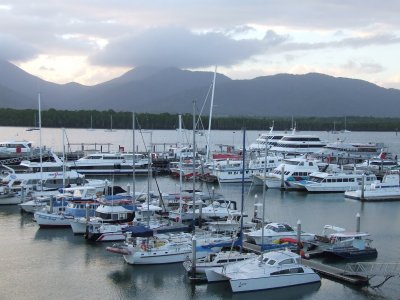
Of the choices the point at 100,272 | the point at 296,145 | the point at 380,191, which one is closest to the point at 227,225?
the point at 100,272

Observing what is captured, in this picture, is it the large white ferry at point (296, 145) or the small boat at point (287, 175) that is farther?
the large white ferry at point (296, 145)

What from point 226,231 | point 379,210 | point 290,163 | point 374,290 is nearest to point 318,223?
point 379,210

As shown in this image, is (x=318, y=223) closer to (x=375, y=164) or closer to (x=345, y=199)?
(x=345, y=199)

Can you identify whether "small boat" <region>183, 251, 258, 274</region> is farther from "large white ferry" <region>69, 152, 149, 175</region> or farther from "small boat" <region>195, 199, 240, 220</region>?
"large white ferry" <region>69, 152, 149, 175</region>

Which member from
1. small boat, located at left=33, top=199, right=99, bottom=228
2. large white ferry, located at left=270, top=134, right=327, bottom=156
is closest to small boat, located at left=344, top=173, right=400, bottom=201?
small boat, located at left=33, top=199, right=99, bottom=228

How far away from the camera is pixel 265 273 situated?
23672 mm

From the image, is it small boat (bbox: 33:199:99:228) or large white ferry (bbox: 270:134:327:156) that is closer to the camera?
small boat (bbox: 33:199:99:228)

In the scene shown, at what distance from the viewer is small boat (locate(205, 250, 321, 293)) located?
23500 mm

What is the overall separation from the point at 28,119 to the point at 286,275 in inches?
5658

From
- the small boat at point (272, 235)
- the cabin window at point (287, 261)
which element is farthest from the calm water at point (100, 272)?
the small boat at point (272, 235)

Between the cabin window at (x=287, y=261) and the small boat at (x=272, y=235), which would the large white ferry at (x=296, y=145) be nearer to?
the small boat at (x=272, y=235)

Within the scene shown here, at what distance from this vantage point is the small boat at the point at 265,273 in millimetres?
23500

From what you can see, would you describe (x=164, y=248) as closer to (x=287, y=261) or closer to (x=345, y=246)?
(x=287, y=261)

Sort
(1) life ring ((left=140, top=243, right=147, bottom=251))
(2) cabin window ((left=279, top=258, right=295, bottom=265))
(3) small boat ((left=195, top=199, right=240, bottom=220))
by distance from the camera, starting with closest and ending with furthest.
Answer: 1. (2) cabin window ((left=279, top=258, right=295, bottom=265))
2. (1) life ring ((left=140, top=243, right=147, bottom=251))
3. (3) small boat ((left=195, top=199, right=240, bottom=220))
